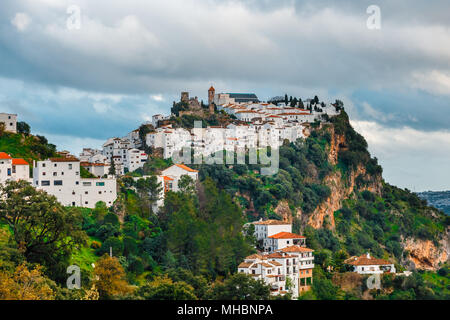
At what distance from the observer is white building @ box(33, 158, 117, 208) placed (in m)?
62.9

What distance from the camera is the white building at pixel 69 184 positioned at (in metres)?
62.9

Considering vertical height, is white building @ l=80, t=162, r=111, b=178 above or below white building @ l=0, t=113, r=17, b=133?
below

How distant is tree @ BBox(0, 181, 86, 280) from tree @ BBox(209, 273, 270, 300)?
10.1m

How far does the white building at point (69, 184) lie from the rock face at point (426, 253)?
204ft

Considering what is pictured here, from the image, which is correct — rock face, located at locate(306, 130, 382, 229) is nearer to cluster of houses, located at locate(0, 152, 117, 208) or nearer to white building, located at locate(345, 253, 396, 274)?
white building, located at locate(345, 253, 396, 274)

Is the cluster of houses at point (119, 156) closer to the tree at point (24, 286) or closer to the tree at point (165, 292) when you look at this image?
the tree at point (165, 292)

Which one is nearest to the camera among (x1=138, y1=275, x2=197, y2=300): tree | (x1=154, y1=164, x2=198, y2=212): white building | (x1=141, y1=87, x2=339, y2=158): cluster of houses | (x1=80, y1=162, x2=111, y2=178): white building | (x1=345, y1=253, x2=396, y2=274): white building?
(x1=138, y1=275, x2=197, y2=300): tree

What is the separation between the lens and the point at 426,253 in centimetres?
11406

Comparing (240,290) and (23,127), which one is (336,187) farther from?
(240,290)

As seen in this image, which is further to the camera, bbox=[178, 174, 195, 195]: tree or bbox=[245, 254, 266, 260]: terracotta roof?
bbox=[178, 174, 195, 195]: tree

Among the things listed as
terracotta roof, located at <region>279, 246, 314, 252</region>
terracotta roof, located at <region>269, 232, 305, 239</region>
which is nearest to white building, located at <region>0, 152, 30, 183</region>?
terracotta roof, located at <region>269, 232, 305, 239</region>

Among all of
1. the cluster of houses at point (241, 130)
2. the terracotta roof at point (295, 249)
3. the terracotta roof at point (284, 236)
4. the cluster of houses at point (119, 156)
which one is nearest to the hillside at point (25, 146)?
the cluster of houses at point (119, 156)
